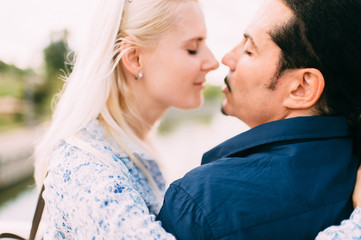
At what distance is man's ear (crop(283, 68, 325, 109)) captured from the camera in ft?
4.25

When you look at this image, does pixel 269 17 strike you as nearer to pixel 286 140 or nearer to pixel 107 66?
pixel 286 140

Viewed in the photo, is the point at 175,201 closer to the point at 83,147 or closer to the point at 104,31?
the point at 83,147

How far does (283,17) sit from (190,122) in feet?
118

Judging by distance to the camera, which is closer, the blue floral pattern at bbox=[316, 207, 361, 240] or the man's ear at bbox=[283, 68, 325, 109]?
the blue floral pattern at bbox=[316, 207, 361, 240]

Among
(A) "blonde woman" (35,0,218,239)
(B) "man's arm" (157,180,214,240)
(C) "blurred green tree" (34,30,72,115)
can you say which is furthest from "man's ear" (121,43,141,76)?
(C) "blurred green tree" (34,30,72,115)

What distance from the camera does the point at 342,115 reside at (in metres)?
1.33

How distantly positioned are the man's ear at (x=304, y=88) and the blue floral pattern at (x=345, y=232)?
49 centimetres

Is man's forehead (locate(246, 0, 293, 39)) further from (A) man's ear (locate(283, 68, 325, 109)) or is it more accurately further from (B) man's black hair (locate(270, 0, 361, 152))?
(A) man's ear (locate(283, 68, 325, 109))

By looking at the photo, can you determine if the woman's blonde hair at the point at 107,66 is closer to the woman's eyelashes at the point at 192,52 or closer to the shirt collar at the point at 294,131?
the woman's eyelashes at the point at 192,52

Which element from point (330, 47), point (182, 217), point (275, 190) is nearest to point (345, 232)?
point (275, 190)

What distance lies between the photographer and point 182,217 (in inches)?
42.4

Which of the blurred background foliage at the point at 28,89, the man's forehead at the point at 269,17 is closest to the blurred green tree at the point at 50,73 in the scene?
the blurred background foliage at the point at 28,89

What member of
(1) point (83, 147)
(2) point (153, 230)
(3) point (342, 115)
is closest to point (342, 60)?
(3) point (342, 115)

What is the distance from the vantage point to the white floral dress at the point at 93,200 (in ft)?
3.65
